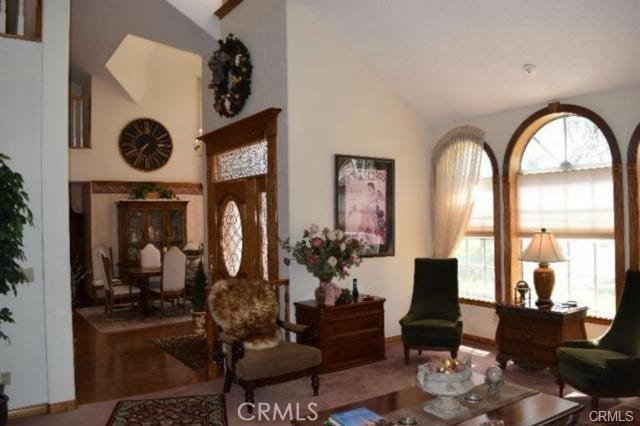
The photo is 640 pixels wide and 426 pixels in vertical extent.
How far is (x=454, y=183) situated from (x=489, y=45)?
1783mm

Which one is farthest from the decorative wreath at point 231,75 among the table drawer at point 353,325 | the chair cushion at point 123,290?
the chair cushion at point 123,290

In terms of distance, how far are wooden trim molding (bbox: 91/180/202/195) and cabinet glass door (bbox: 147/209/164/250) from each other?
2.05 feet

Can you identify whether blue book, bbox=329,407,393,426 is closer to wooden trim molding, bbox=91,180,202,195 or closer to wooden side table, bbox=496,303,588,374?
wooden side table, bbox=496,303,588,374

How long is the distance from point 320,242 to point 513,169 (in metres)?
2.45

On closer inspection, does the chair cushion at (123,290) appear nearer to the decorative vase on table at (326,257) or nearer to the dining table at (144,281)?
the dining table at (144,281)

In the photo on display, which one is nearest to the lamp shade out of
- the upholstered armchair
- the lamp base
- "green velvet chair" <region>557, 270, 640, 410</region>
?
the lamp base

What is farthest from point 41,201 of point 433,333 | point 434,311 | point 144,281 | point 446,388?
point 144,281

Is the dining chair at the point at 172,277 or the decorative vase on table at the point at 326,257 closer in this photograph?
the decorative vase on table at the point at 326,257

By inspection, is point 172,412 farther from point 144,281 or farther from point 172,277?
point 144,281

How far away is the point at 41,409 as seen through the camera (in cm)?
405

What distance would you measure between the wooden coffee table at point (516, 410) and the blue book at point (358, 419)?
9 centimetres

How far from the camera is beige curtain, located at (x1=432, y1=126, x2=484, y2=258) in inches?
232

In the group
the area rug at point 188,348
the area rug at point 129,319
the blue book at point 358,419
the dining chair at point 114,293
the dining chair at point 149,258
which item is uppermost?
the dining chair at point 149,258

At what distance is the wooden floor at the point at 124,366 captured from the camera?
4.59m
